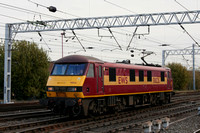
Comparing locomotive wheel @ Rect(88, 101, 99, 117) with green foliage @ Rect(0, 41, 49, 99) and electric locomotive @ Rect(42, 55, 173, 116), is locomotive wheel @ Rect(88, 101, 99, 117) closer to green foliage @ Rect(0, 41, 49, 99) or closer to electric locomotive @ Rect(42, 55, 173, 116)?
electric locomotive @ Rect(42, 55, 173, 116)

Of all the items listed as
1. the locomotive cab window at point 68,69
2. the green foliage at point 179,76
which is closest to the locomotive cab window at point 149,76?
the locomotive cab window at point 68,69

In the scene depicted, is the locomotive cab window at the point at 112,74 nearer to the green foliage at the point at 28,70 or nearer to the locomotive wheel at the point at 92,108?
the locomotive wheel at the point at 92,108

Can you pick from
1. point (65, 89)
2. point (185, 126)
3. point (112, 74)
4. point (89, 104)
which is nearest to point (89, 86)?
point (89, 104)

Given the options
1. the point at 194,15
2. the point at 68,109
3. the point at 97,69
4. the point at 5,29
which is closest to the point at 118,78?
the point at 97,69

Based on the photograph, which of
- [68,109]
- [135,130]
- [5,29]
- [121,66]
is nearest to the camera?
[135,130]

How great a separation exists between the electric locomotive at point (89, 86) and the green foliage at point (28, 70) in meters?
18.3

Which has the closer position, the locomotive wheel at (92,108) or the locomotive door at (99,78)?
the locomotive wheel at (92,108)

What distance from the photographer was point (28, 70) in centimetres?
3512

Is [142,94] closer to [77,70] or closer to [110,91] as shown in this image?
[110,91]

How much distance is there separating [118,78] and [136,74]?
2.72 meters

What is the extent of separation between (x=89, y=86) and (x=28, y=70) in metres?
21.1

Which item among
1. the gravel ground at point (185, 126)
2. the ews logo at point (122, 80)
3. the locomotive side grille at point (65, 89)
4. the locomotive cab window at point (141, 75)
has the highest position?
the locomotive cab window at point (141, 75)

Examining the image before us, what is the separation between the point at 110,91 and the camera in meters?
17.6

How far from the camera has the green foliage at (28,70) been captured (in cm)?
3509
